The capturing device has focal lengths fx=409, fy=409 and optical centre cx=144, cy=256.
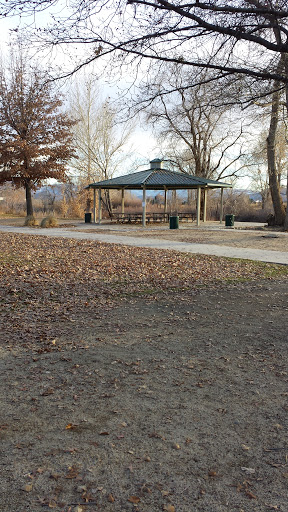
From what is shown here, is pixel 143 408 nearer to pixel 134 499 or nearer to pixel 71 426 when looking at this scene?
pixel 71 426

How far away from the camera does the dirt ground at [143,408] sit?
216 cm

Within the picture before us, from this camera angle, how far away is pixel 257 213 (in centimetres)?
3753

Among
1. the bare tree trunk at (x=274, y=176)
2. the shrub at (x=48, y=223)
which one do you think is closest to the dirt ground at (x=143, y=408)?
the shrub at (x=48, y=223)

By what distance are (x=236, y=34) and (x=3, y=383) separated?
15.0 feet

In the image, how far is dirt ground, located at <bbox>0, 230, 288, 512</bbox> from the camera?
2.16m

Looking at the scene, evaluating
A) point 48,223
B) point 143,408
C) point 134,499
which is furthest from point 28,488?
point 48,223

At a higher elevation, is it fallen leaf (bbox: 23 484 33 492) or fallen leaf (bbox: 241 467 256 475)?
fallen leaf (bbox: 23 484 33 492)

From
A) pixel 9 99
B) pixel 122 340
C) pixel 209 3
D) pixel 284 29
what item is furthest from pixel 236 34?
pixel 9 99

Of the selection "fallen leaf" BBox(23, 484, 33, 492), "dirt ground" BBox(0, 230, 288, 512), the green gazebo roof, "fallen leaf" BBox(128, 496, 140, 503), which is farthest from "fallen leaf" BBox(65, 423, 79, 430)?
the green gazebo roof

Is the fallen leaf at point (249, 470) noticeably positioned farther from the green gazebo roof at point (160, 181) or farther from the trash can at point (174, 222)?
the green gazebo roof at point (160, 181)

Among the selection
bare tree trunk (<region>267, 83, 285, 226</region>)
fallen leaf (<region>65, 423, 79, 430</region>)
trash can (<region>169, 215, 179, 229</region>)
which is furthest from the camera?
bare tree trunk (<region>267, 83, 285, 226</region>)

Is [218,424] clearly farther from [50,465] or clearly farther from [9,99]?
[9,99]

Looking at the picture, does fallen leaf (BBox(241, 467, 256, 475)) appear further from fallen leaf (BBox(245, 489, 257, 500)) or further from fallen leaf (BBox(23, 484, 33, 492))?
fallen leaf (BBox(23, 484, 33, 492))

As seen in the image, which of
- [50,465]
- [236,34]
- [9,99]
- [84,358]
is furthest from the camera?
[9,99]
